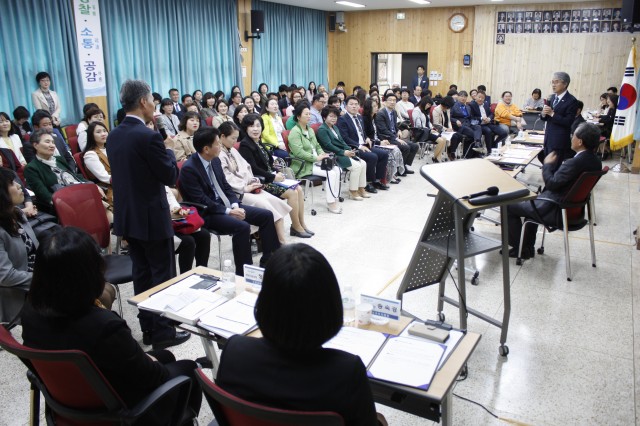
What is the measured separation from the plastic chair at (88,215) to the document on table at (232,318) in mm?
1184

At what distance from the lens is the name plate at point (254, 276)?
93.2 inches

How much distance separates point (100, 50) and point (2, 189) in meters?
5.80

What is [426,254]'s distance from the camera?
113 inches

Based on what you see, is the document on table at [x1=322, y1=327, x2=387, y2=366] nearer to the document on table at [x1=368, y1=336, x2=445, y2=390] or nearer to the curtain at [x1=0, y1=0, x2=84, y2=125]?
the document on table at [x1=368, y1=336, x2=445, y2=390]

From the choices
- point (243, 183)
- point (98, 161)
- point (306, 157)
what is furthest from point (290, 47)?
point (98, 161)

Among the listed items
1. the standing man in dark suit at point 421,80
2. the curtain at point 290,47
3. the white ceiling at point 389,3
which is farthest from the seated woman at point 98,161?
the standing man in dark suit at point 421,80

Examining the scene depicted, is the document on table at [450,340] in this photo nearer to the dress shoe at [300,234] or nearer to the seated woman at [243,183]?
the seated woman at [243,183]

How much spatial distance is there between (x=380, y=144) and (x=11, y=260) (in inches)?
216

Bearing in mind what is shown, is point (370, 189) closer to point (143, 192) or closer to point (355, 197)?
point (355, 197)

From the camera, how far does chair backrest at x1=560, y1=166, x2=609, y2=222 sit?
388 centimetres

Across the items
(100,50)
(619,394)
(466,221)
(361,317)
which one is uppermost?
(100,50)

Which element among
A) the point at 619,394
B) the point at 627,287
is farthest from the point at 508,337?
the point at 627,287

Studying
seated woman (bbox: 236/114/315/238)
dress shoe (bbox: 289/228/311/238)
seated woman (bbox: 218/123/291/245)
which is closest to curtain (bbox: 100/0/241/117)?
seated woman (bbox: 236/114/315/238)

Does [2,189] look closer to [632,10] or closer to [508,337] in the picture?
[508,337]
